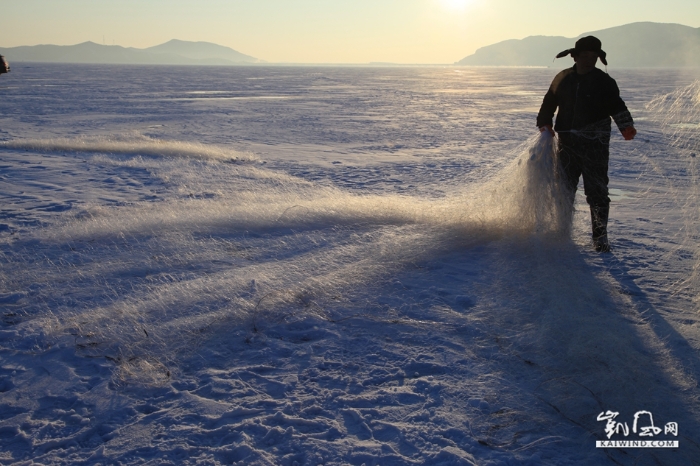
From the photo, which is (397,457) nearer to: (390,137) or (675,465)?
(675,465)

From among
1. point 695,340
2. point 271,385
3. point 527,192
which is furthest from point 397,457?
point 527,192

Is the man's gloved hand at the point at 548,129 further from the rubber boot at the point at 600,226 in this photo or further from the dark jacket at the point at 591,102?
the rubber boot at the point at 600,226

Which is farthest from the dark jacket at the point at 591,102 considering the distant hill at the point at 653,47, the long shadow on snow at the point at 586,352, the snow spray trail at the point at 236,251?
the distant hill at the point at 653,47

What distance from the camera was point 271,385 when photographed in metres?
2.43

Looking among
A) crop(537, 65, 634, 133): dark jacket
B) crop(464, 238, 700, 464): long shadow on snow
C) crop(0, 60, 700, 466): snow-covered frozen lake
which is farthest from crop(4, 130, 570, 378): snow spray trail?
crop(464, 238, 700, 464): long shadow on snow

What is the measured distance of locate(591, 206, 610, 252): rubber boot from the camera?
4.09 meters

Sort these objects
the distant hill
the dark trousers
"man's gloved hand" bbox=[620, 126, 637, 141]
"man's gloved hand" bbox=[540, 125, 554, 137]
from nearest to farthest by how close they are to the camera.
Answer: "man's gloved hand" bbox=[620, 126, 637, 141] → the dark trousers → "man's gloved hand" bbox=[540, 125, 554, 137] → the distant hill

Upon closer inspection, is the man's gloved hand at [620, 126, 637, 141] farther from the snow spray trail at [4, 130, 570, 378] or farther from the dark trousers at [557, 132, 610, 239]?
the snow spray trail at [4, 130, 570, 378]

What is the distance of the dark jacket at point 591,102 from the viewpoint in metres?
3.94

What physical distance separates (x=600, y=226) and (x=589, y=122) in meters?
0.86

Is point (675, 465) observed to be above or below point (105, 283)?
below

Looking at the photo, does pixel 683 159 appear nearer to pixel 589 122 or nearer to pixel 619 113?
pixel 619 113

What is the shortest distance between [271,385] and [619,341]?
1.95 metres

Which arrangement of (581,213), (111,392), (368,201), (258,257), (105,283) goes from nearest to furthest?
(111,392) → (105,283) → (258,257) → (581,213) → (368,201)
